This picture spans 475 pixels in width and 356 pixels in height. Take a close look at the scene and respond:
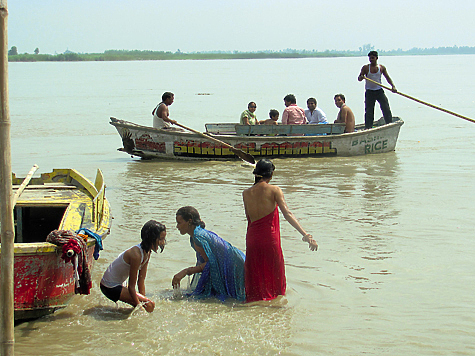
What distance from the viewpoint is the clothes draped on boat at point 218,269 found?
16.4 feet

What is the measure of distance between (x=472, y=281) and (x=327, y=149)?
723 cm

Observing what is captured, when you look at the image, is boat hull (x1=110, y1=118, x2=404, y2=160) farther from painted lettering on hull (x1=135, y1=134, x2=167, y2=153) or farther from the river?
the river

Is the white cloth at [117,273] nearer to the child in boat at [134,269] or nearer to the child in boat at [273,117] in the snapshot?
the child in boat at [134,269]

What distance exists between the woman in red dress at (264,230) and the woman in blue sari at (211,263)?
19 cm

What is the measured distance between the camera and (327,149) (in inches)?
500

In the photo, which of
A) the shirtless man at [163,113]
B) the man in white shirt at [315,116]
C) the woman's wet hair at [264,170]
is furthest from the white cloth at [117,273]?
the man in white shirt at [315,116]

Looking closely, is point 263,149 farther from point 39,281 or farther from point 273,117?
point 39,281

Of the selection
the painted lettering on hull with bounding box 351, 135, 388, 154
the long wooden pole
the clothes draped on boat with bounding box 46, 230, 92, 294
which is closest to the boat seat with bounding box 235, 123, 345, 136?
the painted lettering on hull with bounding box 351, 135, 388, 154

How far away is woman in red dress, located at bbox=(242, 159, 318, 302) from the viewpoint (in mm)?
4645

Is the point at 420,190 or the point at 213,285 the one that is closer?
the point at 213,285

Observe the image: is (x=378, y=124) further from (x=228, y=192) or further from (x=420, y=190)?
(x=228, y=192)

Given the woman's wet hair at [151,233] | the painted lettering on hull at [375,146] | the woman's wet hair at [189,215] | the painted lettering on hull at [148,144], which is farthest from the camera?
the painted lettering on hull at [375,146]

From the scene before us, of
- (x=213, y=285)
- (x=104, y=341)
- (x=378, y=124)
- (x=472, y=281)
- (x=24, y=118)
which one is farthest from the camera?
(x=24, y=118)

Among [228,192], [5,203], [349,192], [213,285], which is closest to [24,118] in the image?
[228,192]
